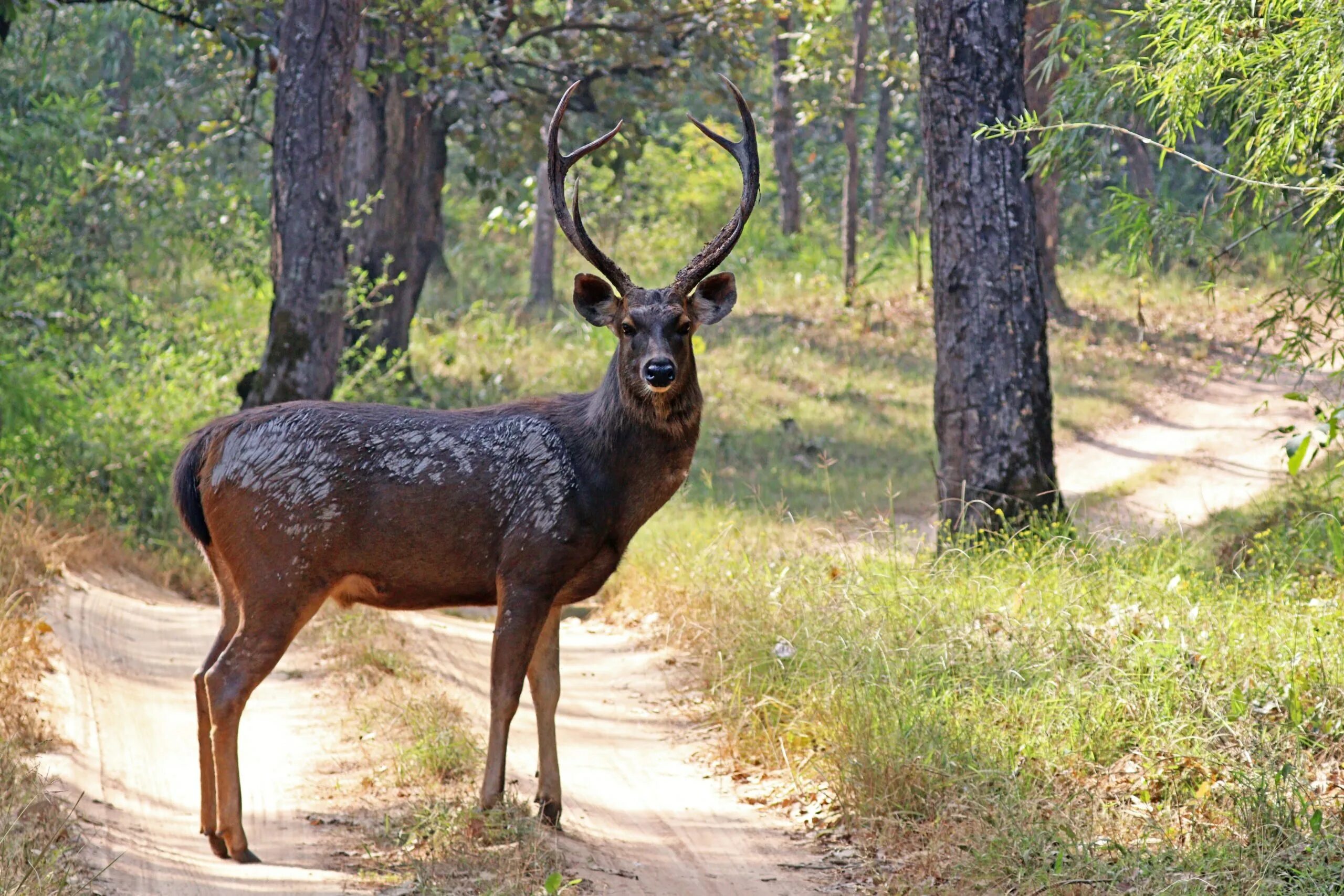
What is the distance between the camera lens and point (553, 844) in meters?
6.08

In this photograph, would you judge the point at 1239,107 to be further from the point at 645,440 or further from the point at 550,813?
the point at 550,813

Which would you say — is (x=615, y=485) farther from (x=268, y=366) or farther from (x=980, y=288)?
(x=268, y=366)

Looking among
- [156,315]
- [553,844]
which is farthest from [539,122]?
[553,844]

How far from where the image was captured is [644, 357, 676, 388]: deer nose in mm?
5910

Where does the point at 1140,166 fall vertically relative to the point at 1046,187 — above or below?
above

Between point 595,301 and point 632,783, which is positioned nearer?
point 595,301

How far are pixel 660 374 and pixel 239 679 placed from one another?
2253mm

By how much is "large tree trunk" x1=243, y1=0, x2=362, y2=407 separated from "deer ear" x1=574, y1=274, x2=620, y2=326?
4735 millimetres

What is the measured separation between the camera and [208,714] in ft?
20.7

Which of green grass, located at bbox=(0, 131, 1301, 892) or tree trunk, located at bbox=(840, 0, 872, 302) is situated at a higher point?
tree trunk, located at bbox=(840, 0, 872, 302)

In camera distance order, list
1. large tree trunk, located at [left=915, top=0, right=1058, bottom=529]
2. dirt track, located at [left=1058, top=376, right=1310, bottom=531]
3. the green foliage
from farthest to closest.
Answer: dirt track, located at [left=1058, top=376, right=1310, bottom=531]
large tree trunk, located at [left=915, top=0, right=1058, bottom=529]
the green foliage

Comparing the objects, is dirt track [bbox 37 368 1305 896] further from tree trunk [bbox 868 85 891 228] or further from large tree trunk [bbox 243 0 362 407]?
tree trunk [bbox 868 85 891 228]

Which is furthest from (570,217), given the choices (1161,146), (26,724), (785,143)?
(785,143)

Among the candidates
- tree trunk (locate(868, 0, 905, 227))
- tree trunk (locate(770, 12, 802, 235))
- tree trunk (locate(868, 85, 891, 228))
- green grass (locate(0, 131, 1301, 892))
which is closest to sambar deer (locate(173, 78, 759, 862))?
green grass (locate(0, 131, 1301, 892))
